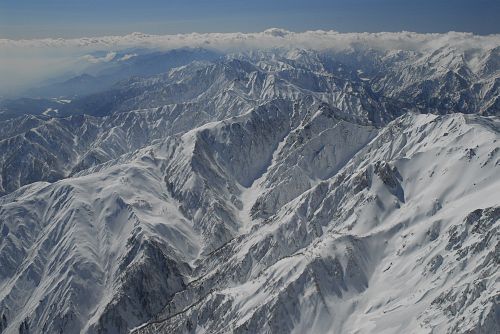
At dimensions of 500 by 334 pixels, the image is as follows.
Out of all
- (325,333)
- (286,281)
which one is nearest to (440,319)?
(325,333)

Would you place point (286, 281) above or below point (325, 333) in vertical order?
above

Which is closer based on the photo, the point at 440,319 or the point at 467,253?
the point at 440,319

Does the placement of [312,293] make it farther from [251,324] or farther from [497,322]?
[497,322]

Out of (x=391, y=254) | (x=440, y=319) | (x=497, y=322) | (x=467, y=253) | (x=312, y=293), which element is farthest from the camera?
(x=391, y=254)

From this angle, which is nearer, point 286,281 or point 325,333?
point 325,333

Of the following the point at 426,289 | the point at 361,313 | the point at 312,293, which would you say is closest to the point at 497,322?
the point at 426,289

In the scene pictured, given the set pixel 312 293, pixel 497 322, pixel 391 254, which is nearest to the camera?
pixel 497 322

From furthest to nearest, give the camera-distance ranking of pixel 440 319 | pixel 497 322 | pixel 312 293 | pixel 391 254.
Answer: pixel 391 254
pixel 312 293
pixel 440 319
pixel 497 322

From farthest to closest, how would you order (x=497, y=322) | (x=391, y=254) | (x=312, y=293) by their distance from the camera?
(x=391, y=254) → (x=312, y=293) → (x=497, y=322)

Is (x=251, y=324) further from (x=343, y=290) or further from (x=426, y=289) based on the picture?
(x=426, y=289)
